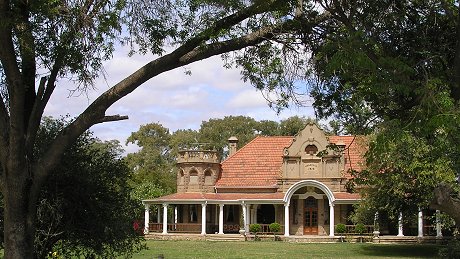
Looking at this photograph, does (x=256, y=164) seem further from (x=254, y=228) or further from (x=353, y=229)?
(x=353, y=229)

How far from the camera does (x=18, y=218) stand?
10.1 m

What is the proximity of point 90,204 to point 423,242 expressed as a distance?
108 feet

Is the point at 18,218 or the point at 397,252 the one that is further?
the point at 397,252

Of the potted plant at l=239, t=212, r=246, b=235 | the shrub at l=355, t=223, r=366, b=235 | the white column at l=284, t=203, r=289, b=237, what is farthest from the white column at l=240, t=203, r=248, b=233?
the shrub at l=355, t=223, r=366, b=235

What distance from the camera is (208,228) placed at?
160 ft

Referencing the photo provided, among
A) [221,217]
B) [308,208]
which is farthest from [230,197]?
[308,208]

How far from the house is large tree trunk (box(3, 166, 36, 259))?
116 feet

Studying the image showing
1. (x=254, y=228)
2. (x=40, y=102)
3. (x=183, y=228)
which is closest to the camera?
(x=40, y=102)

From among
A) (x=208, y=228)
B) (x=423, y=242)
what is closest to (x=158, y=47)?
(x=423, y=242)

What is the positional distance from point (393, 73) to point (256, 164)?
1643 inches

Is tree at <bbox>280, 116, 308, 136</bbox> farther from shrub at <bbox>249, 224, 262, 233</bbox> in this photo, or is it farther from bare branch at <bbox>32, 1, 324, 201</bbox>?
bare branch at <bbox>32, 1, 324, 201</bbox>

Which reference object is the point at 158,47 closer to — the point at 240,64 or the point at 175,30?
the point at 175,30

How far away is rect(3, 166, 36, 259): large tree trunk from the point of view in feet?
32.8

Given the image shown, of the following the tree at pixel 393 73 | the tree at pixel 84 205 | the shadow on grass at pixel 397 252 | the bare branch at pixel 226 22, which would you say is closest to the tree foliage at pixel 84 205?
the tree at pixel 84 205
